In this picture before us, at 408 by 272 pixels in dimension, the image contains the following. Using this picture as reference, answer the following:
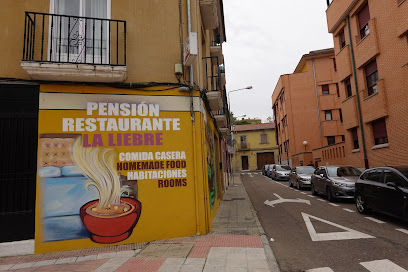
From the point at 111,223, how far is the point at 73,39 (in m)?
4.30

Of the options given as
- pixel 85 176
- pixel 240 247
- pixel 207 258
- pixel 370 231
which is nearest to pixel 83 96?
pixel 85 176

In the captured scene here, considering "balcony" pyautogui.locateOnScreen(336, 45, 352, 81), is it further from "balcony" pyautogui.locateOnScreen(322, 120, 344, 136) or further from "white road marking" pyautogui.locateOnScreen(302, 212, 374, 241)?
"white road marking" pyautogui.locateOnScreen(302, 212, 374, 241)

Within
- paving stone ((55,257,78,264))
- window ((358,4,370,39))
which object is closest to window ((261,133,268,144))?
window ((358,4,370,39))

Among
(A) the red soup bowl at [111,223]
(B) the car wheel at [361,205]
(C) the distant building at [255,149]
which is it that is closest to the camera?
(A) the red soup bowl at [111,223]

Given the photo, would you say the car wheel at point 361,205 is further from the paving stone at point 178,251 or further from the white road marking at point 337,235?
the paving stone at point 178,251

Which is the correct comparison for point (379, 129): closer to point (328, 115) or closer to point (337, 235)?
point (337, 235)

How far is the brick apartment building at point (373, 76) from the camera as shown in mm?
12359

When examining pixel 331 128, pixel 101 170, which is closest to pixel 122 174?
pixel 101 170

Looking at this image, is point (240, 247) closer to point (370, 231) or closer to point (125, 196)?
point (125, 196)

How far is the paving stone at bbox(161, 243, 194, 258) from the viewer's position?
523cm

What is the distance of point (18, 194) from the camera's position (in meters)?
5.92

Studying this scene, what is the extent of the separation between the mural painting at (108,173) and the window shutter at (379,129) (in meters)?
12.1

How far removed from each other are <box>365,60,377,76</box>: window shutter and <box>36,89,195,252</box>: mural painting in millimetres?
13052

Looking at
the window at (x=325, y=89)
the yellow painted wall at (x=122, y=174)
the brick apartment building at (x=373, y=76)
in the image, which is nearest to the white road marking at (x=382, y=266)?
the yellow painted wall at (x=122, y=174)
